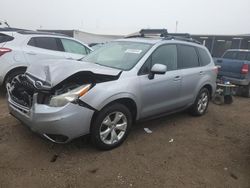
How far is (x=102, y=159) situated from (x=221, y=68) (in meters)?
6.77

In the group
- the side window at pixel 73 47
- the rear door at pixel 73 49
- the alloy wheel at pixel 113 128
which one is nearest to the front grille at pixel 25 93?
the alloy wheel at pixel 113 128

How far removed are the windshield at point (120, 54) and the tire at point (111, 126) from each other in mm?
753

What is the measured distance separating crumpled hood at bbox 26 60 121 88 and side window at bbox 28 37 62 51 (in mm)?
2976

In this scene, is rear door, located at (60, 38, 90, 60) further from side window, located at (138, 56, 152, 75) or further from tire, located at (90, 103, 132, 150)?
tire, located at (90, 103, 132, 150)

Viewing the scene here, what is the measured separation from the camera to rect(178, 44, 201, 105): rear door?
5102 mm

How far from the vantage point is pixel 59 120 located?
3.29 metres

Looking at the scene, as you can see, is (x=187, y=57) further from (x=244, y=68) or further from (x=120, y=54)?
(x=244, y=68)

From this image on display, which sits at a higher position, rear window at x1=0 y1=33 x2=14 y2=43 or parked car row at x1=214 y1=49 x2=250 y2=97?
rear window at x1=0 y1=33 x2=14 y2=43

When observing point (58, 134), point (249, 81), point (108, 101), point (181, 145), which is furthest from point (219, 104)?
point (58, 134)

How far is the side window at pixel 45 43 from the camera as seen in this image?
6826mm

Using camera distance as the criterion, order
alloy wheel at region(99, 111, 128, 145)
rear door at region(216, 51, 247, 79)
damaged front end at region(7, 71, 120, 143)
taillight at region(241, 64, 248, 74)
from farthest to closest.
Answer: rear door at region(216, 51, 247, 79) → taillight at region(241, 64, 248, 74) → alloy wheel at region(99, 111, 128, 145) → damaged front end at region(7, 71, 120, 143)

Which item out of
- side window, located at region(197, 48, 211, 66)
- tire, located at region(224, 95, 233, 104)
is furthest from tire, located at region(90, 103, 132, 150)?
tire, located at region(224, 95, 233, 104)

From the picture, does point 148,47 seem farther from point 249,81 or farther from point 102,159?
point 249,81

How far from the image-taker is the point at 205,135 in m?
4.90
